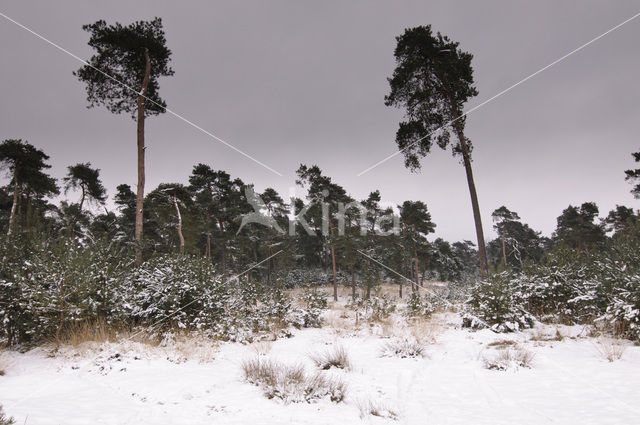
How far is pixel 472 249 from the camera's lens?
2776 inches

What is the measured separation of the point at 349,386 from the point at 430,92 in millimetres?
13090

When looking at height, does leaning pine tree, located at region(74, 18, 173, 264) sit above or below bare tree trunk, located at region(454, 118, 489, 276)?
above

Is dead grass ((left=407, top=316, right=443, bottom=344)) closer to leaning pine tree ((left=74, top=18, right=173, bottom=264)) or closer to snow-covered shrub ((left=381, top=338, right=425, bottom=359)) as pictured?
snow-covered shrub ((left=381, top=338, right=425, bottom=359))

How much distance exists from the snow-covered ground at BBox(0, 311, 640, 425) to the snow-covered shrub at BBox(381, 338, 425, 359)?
17cm

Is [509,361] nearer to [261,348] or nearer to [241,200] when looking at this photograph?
[261,348]

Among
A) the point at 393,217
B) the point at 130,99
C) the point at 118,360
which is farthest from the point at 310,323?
the point at 393,217

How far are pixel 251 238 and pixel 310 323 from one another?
21.7m

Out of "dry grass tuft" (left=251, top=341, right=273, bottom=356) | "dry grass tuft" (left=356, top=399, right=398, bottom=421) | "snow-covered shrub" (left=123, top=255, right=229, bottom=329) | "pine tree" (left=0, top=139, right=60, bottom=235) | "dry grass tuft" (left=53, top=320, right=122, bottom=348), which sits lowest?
"dry grass tuft" (left=251, top=341, right=273, bottom=356)

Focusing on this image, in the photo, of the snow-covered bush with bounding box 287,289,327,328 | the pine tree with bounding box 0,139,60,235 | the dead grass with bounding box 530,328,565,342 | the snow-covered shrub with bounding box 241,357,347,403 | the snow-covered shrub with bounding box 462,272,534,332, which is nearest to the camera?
the snow-covered shrub with bounding box 241,357,347,403

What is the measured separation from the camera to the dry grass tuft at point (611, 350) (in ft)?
16.7

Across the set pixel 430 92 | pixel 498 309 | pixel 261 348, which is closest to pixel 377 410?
pixel 261 348

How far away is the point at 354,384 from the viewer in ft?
16.2

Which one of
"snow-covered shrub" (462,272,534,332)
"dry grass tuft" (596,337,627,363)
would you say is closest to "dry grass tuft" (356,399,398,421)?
"dry grass tuft" (596,337,627,363)

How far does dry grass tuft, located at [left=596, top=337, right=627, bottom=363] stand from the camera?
508cm
